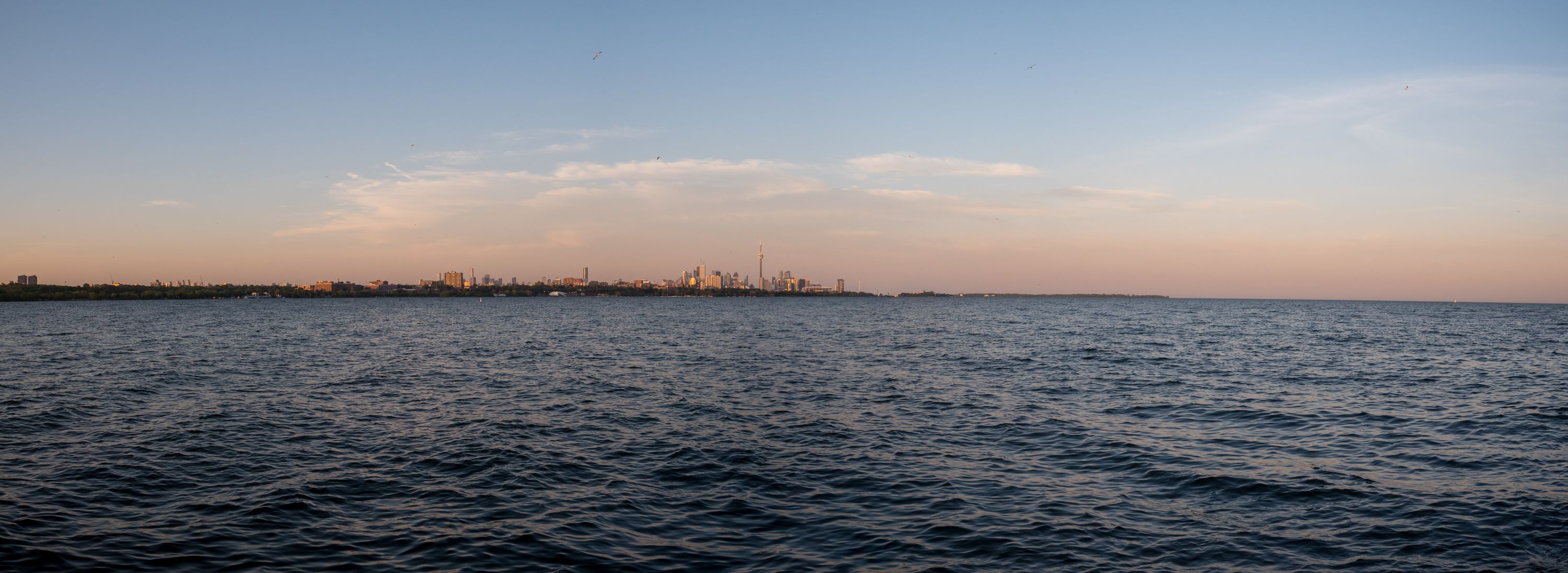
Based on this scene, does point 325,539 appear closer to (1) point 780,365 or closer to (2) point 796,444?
(2) point 796,444

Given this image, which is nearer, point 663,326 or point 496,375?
point 496,375

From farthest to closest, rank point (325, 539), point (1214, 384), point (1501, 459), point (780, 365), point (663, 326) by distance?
1. point (663, 326)
2. point (780, 365)
3. point (1214, 384)
4. point (1501, 459)
5. point (325, 539)

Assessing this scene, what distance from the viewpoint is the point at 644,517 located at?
50.9ft

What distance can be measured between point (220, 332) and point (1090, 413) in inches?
3144

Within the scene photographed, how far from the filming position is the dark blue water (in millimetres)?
13805

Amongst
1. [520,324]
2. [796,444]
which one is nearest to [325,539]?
[796,444]

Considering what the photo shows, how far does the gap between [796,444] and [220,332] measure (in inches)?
3004

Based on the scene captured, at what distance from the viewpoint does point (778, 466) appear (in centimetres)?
1995

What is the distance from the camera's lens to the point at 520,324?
326 ft

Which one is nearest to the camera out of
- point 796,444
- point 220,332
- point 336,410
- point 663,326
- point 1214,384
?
point 796,444

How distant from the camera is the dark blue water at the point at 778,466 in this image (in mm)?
13805

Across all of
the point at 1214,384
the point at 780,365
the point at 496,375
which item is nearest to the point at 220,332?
the point at 496,375

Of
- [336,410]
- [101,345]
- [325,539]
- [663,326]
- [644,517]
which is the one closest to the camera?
[325,539]

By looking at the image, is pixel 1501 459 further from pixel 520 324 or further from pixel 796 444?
pixel 520 324
